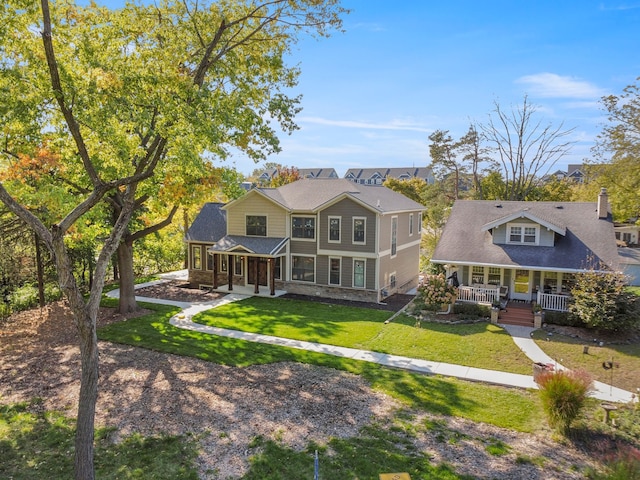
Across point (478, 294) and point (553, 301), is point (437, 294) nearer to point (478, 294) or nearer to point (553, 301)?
point (478, 294)

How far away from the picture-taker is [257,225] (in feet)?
86.3

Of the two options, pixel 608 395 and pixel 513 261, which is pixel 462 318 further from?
pixel 608 395

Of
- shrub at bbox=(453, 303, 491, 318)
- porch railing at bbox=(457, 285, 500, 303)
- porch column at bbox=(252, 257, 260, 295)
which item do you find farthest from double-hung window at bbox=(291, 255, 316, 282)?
shrub at bbox=(453, 303, 491, 318)

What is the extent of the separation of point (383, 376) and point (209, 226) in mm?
18973

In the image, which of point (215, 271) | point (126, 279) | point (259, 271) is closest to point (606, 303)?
point (259, 271)

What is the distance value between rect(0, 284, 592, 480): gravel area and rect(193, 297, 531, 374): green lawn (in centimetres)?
356

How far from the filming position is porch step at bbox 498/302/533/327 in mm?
18625

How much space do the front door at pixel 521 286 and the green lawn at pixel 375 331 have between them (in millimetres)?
3880

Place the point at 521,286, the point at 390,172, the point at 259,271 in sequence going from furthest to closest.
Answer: the point at 390,172 → the point at 259,271 → the point at 521,286

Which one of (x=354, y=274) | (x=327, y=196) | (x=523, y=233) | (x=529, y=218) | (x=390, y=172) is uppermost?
(x=390, y=172)

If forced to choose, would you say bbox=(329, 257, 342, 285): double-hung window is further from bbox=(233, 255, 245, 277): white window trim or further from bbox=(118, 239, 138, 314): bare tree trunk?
bbox=(118, 239, 138, 314): bare tree trunk

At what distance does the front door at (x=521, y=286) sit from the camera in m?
21.0

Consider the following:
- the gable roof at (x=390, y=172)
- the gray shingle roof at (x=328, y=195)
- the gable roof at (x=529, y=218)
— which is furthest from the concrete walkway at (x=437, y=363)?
the gable roof at (x=390, y=172)

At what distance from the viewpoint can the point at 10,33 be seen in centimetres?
1007
